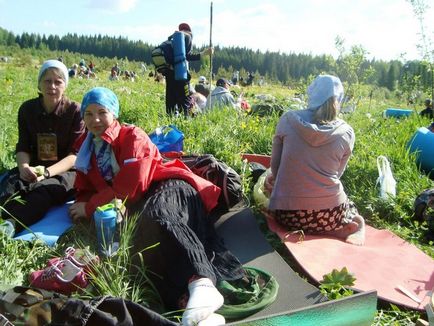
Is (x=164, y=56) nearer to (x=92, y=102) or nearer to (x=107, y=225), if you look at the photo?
(x=92, y=102)

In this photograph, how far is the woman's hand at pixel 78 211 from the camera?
10.7ft

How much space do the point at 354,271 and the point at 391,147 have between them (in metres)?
2.77

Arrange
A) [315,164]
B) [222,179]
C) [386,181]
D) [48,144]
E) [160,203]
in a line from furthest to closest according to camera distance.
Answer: [386,181] < [48,144] < [222,179] < [315,164] < [160,203]

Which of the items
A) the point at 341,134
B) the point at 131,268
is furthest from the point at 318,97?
the point at 131,268

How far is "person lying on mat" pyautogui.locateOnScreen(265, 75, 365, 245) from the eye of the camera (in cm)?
346

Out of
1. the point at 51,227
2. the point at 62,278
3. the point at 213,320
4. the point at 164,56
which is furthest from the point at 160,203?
the point at 164,56

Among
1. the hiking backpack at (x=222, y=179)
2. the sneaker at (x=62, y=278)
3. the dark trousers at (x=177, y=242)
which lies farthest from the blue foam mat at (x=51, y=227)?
the hiking backpack at (x=222, y=179)

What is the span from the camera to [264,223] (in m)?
3.89

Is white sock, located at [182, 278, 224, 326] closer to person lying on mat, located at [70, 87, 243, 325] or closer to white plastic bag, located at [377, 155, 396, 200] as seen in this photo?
person lying on mat, located at [70, 87, 243, 325]

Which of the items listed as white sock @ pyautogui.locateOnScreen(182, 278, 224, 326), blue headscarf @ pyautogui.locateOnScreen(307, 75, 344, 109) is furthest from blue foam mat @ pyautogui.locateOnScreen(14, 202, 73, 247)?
blue headscarf @ pyautogui.locateOnScreen(307, 75, 344, 109)

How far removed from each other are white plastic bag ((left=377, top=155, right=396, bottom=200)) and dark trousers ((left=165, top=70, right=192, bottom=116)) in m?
3.44

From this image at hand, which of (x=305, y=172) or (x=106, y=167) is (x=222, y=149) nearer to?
(x=305, y=172)

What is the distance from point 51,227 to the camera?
3307 mm

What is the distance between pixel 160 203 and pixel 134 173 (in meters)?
0.40
